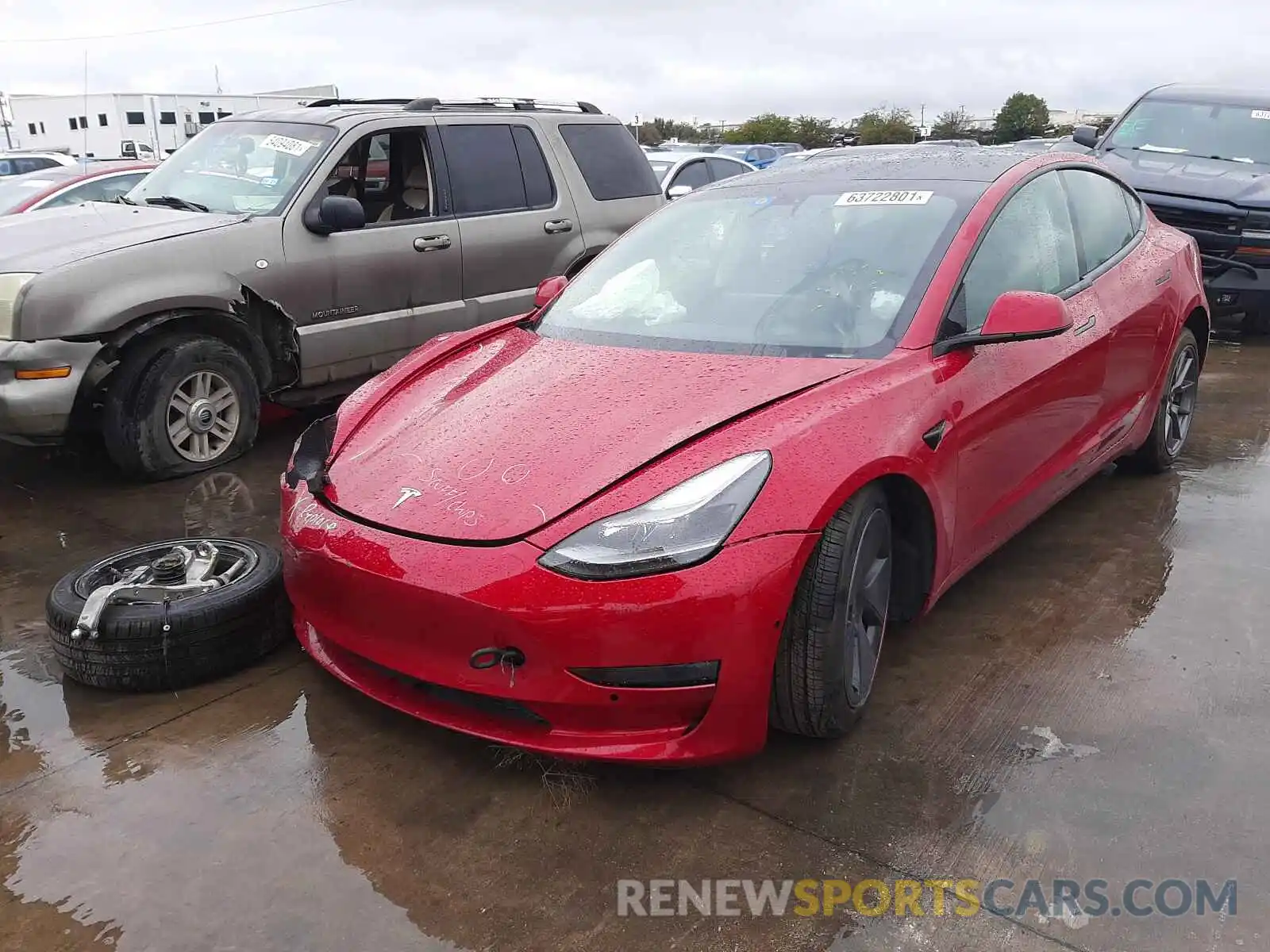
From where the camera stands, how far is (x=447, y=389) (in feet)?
10.7

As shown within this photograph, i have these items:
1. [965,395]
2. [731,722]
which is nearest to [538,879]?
[731,722]

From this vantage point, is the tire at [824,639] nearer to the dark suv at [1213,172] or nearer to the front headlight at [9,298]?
the front headlight at [9,298]

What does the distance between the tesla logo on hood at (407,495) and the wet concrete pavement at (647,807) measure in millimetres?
671

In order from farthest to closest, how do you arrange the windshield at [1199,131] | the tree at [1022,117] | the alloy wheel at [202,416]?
1. the tree at [1022,117]
2. the windshield at [1199,131]
3. the alloy wheel at [202,416]

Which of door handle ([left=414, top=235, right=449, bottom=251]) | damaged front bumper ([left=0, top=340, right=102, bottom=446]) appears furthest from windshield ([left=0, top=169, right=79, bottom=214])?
damaged front bumper ([left=0, top=340, right=102, bottom=446])

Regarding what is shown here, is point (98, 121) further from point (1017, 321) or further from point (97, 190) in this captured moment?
point (1017, 321)

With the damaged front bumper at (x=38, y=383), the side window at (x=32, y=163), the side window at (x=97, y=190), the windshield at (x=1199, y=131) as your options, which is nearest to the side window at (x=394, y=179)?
the damaged front bumper at (x=38, y=383)

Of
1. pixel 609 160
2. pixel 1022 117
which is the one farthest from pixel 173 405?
pixel 1022 117

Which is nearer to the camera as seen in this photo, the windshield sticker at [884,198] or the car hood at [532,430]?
the car hood at [532,430]

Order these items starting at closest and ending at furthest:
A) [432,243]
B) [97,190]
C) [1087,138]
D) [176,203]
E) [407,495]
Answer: [407,495] < [176,203] < [432,243] < [1087,138] < [97,190]

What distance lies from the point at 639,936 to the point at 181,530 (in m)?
3.06

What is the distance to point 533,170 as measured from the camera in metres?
6.48

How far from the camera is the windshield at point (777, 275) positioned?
314 cm

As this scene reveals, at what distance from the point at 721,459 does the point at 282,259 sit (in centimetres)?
349
